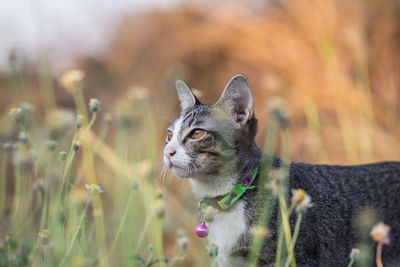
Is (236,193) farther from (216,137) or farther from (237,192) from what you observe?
(216,137)

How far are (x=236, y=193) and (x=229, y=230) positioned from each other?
181 millimetres

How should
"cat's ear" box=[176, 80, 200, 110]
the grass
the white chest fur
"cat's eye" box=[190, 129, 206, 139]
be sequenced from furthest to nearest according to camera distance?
"cat's ear" box=[176, 80, 200, 110] < "cat's eye" box=[190, 129, 206, 139] < the white chest fur < the grass

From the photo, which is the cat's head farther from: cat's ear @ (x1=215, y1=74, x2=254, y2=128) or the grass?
the grass

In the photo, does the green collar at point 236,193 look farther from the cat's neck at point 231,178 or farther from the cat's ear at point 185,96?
the cat's ear at point 185,96

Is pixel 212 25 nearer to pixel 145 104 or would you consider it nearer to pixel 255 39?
pixel 255 39

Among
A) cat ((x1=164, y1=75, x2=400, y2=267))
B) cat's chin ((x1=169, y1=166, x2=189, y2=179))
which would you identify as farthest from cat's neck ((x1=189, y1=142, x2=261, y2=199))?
cat's chin ((x1=169, y1=166, x2=189, y2=179))

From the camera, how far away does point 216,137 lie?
2334mm

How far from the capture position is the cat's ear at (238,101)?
7.61 feet

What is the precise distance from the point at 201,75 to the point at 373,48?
228cm

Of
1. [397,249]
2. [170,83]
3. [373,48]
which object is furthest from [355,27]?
[397,249]

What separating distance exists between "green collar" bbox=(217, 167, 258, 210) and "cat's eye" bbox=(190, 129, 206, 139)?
0.31 metres

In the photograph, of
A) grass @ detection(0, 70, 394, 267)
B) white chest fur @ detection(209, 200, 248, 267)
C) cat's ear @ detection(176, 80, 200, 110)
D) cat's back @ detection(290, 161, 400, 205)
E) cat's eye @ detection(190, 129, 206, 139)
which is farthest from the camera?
cat's ear @ detection(176, 80, 200, 110)

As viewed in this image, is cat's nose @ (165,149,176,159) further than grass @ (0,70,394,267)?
Yes

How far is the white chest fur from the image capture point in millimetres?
2225
